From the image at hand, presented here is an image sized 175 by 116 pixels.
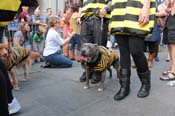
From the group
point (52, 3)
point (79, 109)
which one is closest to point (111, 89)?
point (79, 109)

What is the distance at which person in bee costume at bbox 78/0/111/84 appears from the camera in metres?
5.55

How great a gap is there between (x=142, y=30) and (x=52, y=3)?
13113 mm

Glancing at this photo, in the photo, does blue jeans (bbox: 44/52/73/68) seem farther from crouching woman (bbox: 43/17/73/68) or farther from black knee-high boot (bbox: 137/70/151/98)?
black knee-high boot (bbox: 137/70/151/98)

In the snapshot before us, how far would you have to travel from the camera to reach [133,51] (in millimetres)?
4508

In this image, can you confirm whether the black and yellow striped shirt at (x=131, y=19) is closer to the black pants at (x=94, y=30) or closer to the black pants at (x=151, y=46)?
the black pants at (x=94, y=30)

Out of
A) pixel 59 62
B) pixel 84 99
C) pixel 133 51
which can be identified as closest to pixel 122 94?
pixel 84 99

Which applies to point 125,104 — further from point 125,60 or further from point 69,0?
point 69,0

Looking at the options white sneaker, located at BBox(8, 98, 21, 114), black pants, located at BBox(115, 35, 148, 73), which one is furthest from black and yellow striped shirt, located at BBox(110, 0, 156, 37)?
white sneaker, located at BBox(8, 98, 21, 114)

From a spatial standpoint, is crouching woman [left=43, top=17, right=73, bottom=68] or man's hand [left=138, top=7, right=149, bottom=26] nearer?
man's hand [left=138, top=7, right=149, bottom=26]

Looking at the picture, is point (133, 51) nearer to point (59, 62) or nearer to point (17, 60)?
point (17, 60)

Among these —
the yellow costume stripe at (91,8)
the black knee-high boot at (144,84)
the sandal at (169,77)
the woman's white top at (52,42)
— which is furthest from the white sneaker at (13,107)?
the woman's white top at (52,42)

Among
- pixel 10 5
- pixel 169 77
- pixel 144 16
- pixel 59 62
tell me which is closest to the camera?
pixel 10 5

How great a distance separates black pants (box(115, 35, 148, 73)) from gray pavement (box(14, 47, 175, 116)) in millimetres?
446

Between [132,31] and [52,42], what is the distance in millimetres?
3756
